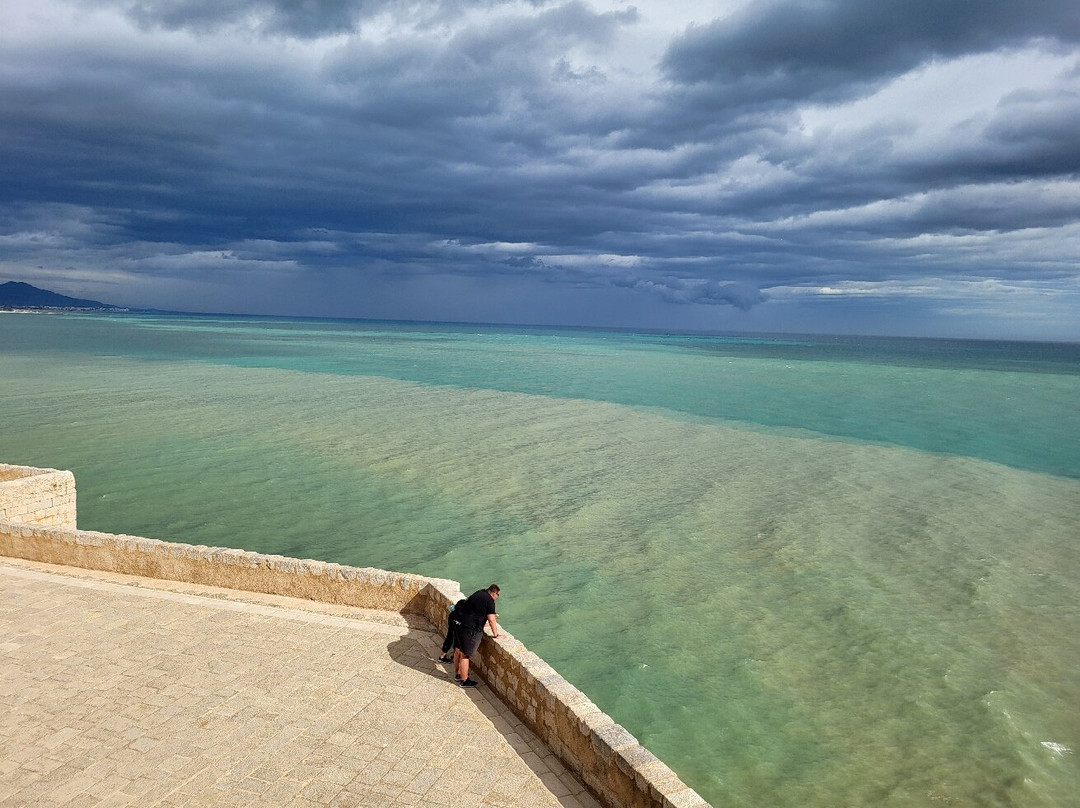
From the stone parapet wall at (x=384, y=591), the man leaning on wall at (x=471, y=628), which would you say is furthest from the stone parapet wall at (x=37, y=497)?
the man leaning on wall at (x=471, y=628)

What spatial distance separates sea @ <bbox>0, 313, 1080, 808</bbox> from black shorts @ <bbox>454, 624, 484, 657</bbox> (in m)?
2.98

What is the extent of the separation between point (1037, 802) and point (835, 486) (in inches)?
595

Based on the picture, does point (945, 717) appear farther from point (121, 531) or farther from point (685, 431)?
point (685, 431)

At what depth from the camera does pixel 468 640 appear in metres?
8.20

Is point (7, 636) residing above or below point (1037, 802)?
above

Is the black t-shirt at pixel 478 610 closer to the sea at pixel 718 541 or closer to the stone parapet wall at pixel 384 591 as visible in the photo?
the stone parapet wall at pixel 384 591

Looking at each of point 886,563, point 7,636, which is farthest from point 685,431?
point 7,636

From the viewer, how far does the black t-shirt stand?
27.3 ft

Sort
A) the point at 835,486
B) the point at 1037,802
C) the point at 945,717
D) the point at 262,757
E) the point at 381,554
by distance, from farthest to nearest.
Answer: the point at 835,486 < the point at 381,554 < the point at 945,717 < the point at 1037,802 < the point at 262,757

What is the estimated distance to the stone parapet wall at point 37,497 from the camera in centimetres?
1234

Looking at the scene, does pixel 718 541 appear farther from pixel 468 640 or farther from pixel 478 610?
pixel 468 640

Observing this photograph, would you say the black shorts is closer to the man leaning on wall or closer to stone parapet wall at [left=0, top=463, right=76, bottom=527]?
the man leaning on wall

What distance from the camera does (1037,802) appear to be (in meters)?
8.55

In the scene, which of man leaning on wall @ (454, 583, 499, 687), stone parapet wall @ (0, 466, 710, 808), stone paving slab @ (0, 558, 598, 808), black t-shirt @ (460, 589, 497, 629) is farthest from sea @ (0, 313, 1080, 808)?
stone paving slab @ (0, 558, 598, 808)
